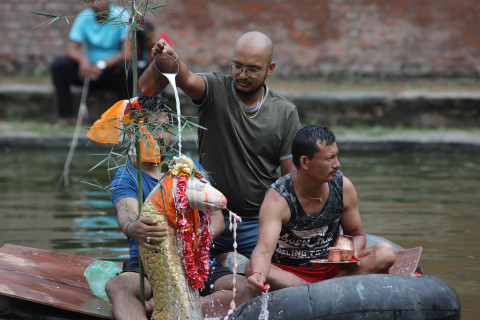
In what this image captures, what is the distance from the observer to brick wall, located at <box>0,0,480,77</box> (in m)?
11.5

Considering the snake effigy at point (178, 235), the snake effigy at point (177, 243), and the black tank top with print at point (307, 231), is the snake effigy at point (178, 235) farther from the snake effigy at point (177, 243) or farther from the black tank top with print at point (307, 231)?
the black tank top with print at point (307, 231)

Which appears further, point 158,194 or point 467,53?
point 467,53

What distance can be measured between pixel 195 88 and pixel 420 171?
528 centimetres

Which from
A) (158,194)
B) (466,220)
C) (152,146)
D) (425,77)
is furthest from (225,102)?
(425,77)

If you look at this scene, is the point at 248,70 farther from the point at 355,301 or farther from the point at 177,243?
the point at 355,301

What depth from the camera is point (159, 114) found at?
151 inches

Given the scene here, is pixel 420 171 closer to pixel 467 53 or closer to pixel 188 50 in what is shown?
pixel 467 53

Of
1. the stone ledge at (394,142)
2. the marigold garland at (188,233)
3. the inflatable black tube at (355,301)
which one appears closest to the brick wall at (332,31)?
the stone ledge at (394,142)

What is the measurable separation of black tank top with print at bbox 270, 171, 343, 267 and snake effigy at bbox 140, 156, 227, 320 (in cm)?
57

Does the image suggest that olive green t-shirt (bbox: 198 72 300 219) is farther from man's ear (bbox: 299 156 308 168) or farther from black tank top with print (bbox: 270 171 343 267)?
man's ear (bbox: 299 156 308 168)

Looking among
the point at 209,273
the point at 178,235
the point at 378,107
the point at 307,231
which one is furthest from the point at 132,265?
the point at 378,107

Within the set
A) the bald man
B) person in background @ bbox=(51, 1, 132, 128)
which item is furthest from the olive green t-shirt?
person in background @ bbox=(51, 1, 132, 128)

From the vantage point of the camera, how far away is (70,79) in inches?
414

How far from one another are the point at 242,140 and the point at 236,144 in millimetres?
47
